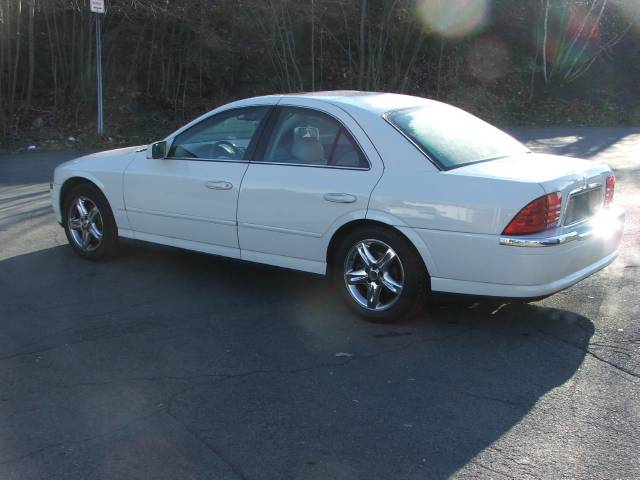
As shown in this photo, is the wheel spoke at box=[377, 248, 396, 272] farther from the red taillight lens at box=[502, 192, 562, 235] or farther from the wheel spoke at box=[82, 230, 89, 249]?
the wheel spoke at box=[82, 230, 89, 249]

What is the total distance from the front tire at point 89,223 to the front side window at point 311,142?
194 centimetres

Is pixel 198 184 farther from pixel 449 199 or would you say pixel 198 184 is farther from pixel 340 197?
pixel 449 199

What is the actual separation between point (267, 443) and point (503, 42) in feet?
80.2

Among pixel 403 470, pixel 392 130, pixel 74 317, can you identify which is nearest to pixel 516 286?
pixel 392 130

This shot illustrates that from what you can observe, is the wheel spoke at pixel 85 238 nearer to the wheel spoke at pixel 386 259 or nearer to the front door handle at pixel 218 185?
the front door handle at pixel 218 185

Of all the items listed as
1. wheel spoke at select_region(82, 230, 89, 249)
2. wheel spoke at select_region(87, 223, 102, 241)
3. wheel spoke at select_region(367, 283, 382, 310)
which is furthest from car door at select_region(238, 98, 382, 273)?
wheel spoke at select_region(82, 230, 89, 249)


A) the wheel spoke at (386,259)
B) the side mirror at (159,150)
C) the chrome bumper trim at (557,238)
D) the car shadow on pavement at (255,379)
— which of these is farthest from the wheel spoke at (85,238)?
the chrome bumper trim at (557,238)

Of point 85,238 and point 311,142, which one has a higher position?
point 311,142

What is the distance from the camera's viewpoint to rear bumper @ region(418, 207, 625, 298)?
4992mm

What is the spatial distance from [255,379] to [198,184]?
2.22 m

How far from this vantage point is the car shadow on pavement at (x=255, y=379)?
3760 millimetres

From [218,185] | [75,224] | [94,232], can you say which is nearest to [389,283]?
[218,185]

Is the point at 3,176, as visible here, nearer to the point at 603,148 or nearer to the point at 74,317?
the point at 74,317

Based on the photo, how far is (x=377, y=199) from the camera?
214 inches
